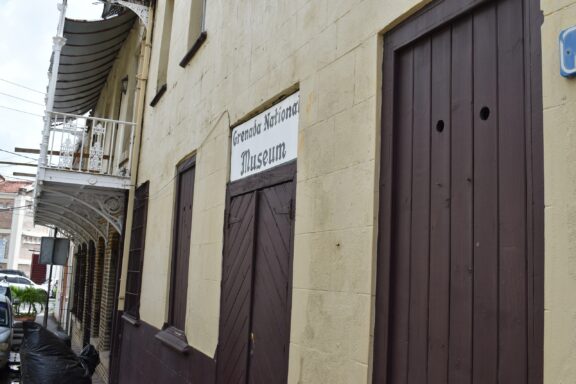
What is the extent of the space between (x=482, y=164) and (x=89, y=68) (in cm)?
1275

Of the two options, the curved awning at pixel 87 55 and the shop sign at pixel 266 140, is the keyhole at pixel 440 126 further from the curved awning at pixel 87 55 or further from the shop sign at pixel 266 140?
the curved awning at pixel 87 55

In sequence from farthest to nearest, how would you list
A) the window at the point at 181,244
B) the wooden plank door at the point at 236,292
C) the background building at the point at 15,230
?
1. the background building at the point at 15,230
2. the window at the point at 181,244
3. the wooden plank door at the point at 236,292

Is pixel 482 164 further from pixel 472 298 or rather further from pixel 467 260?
pixel 472 298

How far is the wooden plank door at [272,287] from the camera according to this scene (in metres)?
4.11

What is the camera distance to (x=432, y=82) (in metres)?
2.89

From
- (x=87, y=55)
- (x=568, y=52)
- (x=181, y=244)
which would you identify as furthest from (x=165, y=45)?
(x=568, y=52)

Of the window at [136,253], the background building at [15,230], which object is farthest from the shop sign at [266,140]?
the background building at [15,230]

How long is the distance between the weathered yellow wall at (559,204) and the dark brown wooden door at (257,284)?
7.14ft

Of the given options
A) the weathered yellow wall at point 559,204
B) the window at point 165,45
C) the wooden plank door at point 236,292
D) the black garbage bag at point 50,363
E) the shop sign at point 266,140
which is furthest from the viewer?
the window at point 165,45

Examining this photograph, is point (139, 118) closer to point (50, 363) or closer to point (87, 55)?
point (87, 55)

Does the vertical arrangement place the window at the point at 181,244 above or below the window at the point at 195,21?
below

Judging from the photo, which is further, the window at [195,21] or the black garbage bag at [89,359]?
the window at [195,21]

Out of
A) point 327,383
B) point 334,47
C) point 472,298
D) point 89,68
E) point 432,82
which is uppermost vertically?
point 89,68

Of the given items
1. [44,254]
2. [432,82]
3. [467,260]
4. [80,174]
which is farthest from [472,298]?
[44,254]
